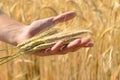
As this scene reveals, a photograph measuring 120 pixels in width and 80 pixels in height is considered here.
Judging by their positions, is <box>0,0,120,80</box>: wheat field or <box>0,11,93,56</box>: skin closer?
<box>0,11,93,56</box>: skin

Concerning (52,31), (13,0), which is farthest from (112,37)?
(13,0)

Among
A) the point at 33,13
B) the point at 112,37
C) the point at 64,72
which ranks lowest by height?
the point at 64,72

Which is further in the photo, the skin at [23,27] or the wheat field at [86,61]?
the wheat field at [86,61]

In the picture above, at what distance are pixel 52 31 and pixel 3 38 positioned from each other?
1.50 feet

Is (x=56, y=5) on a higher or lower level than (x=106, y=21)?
higher

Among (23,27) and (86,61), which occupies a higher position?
(23,27)

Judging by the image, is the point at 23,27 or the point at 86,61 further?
the point at 86,61

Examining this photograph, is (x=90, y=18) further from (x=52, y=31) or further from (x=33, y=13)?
(x=52, y=31)

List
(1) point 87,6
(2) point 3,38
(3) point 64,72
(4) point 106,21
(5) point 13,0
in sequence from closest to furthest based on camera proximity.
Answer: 1. (2) point 3,38
2. (3) point 64,72
3. (4) point 106,21
4. (1) point 87,6
5. (5) point 13,0

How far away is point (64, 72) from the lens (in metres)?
1.40

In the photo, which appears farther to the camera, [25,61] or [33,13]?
[33,13]

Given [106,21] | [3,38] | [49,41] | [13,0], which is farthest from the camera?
[13,0]

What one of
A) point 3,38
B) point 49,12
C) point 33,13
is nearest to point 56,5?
point 49,12

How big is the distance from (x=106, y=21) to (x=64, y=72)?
13.1 inches
